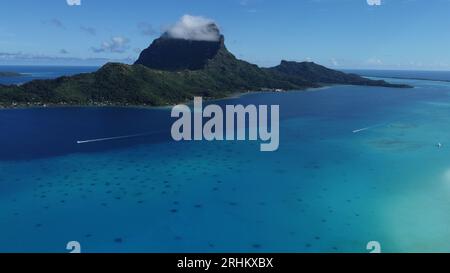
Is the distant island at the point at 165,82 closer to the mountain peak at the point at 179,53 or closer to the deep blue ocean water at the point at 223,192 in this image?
the mountain peak at the point at 179,53

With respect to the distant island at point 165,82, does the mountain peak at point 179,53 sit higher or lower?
higher

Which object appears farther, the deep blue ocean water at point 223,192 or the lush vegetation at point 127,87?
the lush vegetation at point 127,87

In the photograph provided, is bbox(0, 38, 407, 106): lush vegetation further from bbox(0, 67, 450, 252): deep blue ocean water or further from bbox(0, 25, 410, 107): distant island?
bbox(0, 67, 450, 252): deep blue ocean water

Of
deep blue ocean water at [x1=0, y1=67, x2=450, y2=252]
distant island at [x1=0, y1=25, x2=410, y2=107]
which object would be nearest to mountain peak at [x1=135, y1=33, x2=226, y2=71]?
distant island at [x1=0, y1=25, x2=410, y2=107]

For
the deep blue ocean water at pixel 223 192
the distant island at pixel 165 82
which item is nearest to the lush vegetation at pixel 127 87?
the distant island at pixel 165 82

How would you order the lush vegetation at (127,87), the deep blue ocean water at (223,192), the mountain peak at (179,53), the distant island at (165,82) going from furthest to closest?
the mountain peak at (179,53) < the distant island at (165,82) < the lush vegetation at (127,87) < the deep blue ocean water at (223,192)

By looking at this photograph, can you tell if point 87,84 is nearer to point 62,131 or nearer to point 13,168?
point 62,131

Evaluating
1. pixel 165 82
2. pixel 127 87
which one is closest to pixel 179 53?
pixel 165 82
